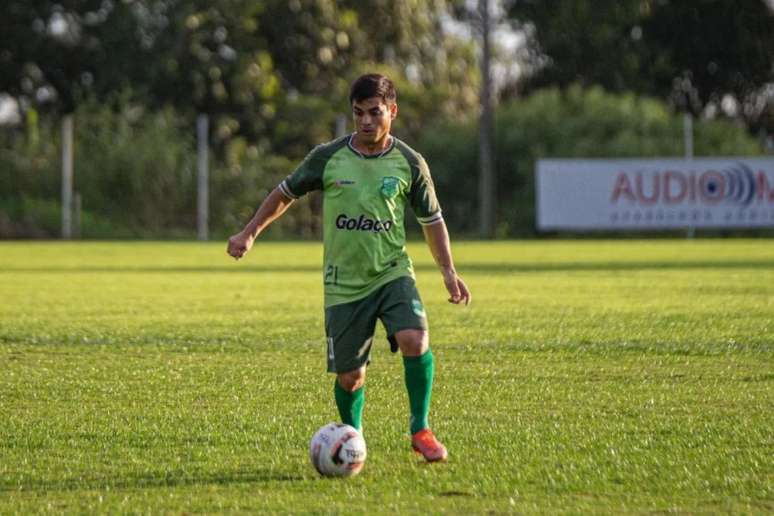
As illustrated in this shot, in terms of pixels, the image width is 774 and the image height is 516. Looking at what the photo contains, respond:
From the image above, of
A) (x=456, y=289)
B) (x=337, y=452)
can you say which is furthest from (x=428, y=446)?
(x=456, y=289)

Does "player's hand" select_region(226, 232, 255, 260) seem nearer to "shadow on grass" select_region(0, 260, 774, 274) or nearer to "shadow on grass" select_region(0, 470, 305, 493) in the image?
"shadow on grass" select_region(0, 470, 305, 493)

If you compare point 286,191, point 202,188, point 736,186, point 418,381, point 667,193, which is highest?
point 202,188

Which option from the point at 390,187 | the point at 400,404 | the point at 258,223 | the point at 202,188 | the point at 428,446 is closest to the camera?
the point at 428,446

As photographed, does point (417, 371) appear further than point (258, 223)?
No

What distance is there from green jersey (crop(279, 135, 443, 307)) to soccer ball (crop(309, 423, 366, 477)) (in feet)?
2.19

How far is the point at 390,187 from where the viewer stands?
6.47 metres

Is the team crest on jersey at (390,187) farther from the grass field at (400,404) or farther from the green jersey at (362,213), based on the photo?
the grass field at (400,404)

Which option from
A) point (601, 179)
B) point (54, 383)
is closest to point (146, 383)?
point (54, 383)

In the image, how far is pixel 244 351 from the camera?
10.6 meters

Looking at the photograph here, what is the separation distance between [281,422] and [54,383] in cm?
205

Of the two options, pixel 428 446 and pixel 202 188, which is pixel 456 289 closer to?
pixel 428 446

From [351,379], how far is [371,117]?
3.55ft

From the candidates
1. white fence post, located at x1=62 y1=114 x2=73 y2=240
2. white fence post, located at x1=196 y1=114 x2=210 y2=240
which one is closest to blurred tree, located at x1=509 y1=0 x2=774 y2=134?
white fence post, located at x1=196 y1=114 x2=210 y2=240

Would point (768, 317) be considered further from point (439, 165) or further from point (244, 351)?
point (439, 165)
